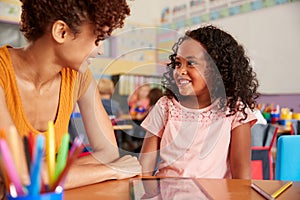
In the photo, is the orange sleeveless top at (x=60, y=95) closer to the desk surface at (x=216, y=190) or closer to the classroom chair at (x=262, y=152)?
the desk surface at (x=216, y=190)

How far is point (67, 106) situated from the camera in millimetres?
901

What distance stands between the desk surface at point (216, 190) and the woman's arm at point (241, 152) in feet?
1.03

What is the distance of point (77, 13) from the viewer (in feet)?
2.32

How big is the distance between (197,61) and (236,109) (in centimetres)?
20

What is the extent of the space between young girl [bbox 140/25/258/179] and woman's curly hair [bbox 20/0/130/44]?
0.97 ft

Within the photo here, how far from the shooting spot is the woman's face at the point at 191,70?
107 cm

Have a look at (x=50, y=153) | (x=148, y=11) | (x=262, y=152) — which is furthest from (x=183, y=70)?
(x=148, y=11)

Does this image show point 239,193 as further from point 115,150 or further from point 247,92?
point 247,92

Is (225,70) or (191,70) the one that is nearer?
(191,70)

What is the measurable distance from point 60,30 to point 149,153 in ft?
1.49

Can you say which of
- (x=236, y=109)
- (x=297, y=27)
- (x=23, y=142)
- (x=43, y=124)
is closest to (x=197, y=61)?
(x=236, y=109)

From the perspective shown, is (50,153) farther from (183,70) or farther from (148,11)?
(148,11)

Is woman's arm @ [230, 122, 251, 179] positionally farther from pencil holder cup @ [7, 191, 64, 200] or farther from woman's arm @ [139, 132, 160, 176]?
pencil holder cup @ [7, 191, 64, 200]

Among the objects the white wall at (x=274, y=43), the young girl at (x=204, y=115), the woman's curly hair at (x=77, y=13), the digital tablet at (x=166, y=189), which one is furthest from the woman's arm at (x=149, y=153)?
the white wall at (x=274, y=43)
